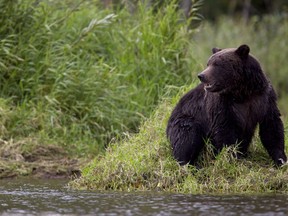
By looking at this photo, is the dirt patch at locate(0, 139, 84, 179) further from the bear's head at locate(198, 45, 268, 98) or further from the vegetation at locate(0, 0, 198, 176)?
the bear's head at locate(198, 45, 268, 98)

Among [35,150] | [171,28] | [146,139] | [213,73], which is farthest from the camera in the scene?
A: [171,28]

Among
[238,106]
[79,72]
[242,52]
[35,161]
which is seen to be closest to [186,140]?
[238,106]

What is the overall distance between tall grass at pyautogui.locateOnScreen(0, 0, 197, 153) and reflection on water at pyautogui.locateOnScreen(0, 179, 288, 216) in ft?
8.16

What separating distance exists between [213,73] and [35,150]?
2.98 m

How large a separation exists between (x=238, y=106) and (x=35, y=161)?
2.98m

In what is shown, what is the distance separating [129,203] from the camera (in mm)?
6625

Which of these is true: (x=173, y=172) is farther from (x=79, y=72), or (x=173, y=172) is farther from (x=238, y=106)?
(x=79, y=72)

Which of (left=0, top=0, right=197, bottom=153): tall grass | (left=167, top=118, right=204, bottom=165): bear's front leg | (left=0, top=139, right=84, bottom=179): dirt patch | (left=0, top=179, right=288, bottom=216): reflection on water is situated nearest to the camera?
(left=0, top=179, right=288, bottom=216): reflection on water

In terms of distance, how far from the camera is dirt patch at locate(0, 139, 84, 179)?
9078 millimetres

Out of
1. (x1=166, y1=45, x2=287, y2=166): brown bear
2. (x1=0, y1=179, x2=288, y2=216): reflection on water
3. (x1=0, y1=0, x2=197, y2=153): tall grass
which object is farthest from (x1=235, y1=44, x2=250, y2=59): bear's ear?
(x1=0, y1=0, x2=197, y2=153): tall grass

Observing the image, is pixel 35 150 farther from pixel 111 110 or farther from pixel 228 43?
pixel 228 43

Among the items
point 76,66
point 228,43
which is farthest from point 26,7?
point 228,43

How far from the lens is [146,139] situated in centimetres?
836

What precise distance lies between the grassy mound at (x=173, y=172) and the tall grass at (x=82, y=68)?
1.92 meters
